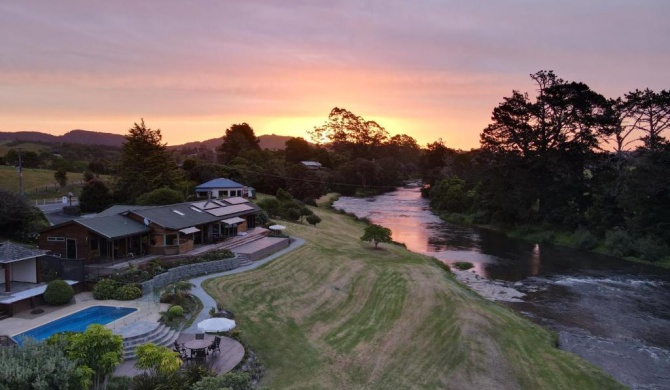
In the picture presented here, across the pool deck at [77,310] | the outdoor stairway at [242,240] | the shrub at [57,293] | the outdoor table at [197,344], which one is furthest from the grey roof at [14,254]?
the outdoor stairway at [242,240]

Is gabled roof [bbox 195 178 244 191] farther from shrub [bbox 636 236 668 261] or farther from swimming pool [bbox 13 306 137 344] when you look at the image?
shrub [bbox 636 236 668 261]

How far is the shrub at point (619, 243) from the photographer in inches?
1971

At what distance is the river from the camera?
24781mm

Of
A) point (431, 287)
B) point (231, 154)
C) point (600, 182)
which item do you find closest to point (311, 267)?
point (431, 287)

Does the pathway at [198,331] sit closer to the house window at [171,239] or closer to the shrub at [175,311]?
the shrub at [175,311]

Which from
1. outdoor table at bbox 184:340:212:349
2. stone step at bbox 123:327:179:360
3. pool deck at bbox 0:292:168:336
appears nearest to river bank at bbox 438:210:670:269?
outdoor table at bbox 184:340:212:349

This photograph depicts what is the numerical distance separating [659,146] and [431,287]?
38.1 metres

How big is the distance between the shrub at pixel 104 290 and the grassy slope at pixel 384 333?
5.09m

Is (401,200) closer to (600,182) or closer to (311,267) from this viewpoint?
(600,182)

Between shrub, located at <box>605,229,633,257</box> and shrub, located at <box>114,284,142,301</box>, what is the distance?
152ft

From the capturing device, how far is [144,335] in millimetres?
19938

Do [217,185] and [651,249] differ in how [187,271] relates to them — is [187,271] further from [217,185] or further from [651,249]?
[651,249]

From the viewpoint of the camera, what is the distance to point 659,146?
5431 centimetres

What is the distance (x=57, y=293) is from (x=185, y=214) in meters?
15.5
